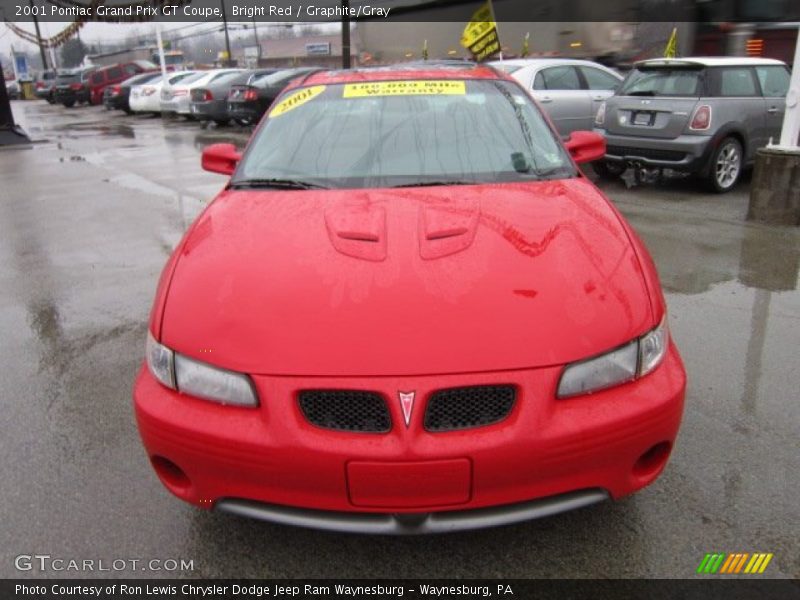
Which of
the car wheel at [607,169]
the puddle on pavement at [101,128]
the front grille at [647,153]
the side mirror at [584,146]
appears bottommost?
the puddle on pavement at [101,128]

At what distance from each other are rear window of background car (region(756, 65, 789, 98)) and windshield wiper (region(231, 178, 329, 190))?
24.6 ft

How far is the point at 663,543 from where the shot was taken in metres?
2.27

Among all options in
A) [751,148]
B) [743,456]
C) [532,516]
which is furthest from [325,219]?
[751,148]

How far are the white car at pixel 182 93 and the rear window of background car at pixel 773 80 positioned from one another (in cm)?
1578

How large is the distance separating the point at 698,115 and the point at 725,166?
0.82 m

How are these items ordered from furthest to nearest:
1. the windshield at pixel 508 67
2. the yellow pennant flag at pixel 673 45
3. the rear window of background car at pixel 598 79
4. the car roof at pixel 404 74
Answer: the yellow pennant flag at pixel 673 45 < the rear window of background car at pixel 598 79 < the windshield at pixel 508 67 < the car roof at pixel 404 74

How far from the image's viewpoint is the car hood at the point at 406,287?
194 cm

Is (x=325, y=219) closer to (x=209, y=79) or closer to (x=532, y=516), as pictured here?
(x=532, y=516)

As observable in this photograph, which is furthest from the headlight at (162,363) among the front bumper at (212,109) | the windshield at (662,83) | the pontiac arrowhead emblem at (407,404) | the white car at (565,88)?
the front bumper at (212,109)

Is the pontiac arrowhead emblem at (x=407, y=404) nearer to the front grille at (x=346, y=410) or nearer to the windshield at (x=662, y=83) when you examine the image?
the front grille at (x=346, y=410)

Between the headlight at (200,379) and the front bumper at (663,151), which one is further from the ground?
the headlight at (200,379)

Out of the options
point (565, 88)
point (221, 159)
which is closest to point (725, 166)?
point (565, 88)

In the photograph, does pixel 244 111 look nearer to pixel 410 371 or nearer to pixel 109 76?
pixel 410 371

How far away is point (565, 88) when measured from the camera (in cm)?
1023
